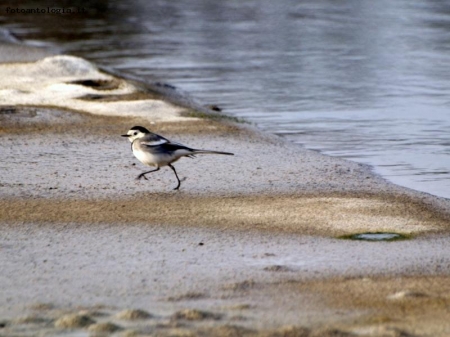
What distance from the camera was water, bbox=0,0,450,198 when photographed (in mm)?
13414

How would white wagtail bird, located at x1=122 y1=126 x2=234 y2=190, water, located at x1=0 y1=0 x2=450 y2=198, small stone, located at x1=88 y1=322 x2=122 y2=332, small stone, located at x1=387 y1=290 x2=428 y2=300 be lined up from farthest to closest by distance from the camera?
water, located at x1=0 y1=0 x2=450 y2=198
white wagtail bird, located at x1=122 y1=126 x2=234 y2=190
small stone, located at x1=387 y1=290 x2=428 y2=300
small stone, located at x1=88 y1=322 x2=122 y2=332

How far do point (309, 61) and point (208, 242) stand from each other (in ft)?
40.4

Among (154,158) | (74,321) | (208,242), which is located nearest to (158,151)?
(154,158)

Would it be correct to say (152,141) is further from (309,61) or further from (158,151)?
(309,61)

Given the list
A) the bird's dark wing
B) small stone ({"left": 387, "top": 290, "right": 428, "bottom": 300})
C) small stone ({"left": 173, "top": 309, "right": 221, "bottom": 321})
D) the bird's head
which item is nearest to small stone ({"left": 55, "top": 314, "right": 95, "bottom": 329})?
small stone ({"left": 173, "top": 309, "right": 221, "bottom": 321})

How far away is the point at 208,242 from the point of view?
27.0 ft

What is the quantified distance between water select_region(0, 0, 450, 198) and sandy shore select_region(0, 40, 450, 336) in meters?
1.09

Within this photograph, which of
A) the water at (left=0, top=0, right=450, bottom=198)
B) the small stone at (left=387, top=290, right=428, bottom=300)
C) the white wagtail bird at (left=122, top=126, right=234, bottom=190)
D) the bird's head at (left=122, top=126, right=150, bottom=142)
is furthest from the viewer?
the water at (left=0, top=0, right=450, bottom=198)

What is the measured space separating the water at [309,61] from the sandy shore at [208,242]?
1086 mm

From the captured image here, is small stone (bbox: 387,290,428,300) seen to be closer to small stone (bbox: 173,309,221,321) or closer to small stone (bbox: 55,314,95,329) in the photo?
small stone (bbox: 173,309,221,321)

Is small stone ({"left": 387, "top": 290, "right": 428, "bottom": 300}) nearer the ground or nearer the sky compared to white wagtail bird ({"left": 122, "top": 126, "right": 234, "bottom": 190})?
nearer the sky

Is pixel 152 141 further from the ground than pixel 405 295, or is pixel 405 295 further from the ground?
pixel 405 295

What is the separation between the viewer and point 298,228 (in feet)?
28.3

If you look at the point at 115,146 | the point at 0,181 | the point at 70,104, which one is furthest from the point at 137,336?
the point at 70,104
